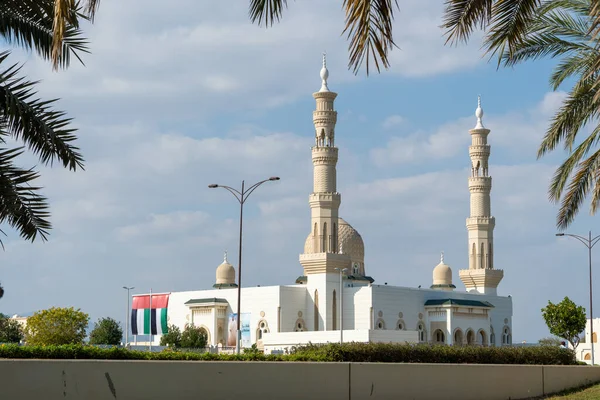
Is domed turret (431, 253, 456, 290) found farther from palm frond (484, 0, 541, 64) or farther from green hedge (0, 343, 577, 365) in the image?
palm frond (484, 0, 541, 64)

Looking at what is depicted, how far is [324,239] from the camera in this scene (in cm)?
7338

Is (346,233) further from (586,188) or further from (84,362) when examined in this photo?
(84,362)

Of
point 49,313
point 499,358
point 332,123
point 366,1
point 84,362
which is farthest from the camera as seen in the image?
point 332,123

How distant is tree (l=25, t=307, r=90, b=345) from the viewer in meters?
64.1

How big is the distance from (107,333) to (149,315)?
4262 millimetres

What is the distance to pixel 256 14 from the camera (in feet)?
35.9

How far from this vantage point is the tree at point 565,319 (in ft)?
221

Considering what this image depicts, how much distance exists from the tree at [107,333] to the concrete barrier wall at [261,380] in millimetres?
59195

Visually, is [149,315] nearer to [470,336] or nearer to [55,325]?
[55,325]

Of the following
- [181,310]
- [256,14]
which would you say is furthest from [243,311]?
[256,14]

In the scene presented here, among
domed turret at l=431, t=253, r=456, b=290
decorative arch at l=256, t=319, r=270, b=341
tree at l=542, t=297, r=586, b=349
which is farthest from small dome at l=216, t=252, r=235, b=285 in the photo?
tree at l=542, t=297, r=586, b=349

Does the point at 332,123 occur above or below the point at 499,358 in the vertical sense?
above

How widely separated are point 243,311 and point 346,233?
11.6 meters

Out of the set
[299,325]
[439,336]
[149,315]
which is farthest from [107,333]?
[439,336]
